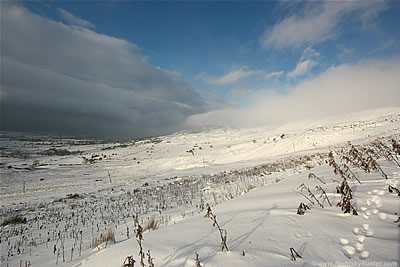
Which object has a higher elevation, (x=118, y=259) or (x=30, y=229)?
(x=118, y=259)

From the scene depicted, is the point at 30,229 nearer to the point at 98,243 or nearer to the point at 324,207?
the point at 98,243

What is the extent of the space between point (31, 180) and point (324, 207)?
32.9 metres

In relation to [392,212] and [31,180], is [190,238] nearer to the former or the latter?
[392,212]

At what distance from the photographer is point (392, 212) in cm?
233

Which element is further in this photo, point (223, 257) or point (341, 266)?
point (223, 257)

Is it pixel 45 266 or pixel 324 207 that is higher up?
pixel 324 207

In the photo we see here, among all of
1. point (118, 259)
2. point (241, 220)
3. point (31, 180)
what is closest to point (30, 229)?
point (118, 259)

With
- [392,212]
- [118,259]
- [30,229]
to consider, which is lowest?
[30,229]

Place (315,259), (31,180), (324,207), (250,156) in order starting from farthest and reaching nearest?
1. (250,156)
2. (31,180)
3. (324,207)
4. (315,259)

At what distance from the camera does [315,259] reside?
1663mm

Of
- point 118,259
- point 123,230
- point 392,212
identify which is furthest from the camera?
point 123,230

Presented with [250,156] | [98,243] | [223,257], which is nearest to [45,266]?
[98,243]

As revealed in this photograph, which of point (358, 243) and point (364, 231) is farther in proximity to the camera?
point (364, 231)

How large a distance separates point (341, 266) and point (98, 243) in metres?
3.74
